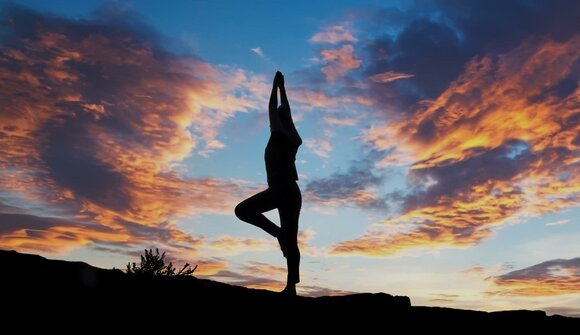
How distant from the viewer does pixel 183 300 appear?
14.8 feet

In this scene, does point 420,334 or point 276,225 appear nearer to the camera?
point 420,334

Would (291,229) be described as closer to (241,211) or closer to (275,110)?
(241,211)

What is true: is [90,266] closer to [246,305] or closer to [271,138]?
[246,305]

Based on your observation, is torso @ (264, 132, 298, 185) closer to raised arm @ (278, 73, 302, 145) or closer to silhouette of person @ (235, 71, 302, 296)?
silhouette of person @ (235, 71, 302, 296)

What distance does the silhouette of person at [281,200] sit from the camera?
20.5 ft

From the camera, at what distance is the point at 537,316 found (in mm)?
6234

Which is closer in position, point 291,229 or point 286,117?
point 291,229

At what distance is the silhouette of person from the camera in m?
6.24

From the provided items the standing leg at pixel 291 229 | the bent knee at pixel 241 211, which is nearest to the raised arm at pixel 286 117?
the standing leg at pixel 291 229

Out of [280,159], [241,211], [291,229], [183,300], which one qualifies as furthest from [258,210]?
[183,300]

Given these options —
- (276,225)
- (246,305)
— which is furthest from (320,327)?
(276,225)

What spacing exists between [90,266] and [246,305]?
1.45 meters

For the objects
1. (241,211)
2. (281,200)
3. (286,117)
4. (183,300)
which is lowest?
(183,300)

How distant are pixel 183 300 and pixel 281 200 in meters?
2.10
